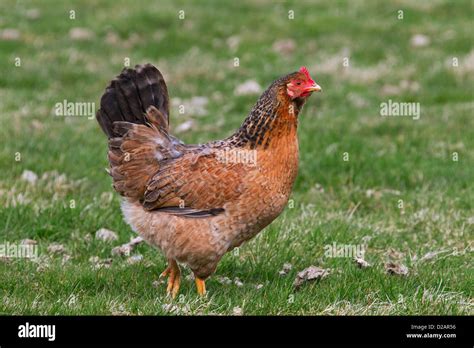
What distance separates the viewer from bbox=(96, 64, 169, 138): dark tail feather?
705 cm

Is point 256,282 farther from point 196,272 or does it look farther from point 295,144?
point 295,144

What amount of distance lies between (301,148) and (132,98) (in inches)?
156

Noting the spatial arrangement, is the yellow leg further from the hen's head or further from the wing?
the hen's head

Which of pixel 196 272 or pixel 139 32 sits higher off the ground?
pixel 139 32

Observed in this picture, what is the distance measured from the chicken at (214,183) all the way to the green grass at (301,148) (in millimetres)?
404

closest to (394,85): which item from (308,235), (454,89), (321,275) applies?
(454,89)

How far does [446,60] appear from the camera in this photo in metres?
14.9

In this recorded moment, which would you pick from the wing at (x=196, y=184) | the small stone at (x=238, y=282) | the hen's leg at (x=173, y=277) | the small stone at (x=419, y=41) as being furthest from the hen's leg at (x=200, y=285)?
the small stone at (x=419, y=41)

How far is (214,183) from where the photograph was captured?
639cm

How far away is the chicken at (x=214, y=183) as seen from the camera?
6.31 meters

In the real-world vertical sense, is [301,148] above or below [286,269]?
above

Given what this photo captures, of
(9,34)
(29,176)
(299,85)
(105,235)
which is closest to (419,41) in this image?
(9,34)

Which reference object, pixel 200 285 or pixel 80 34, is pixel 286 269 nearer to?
pixel 200 285
